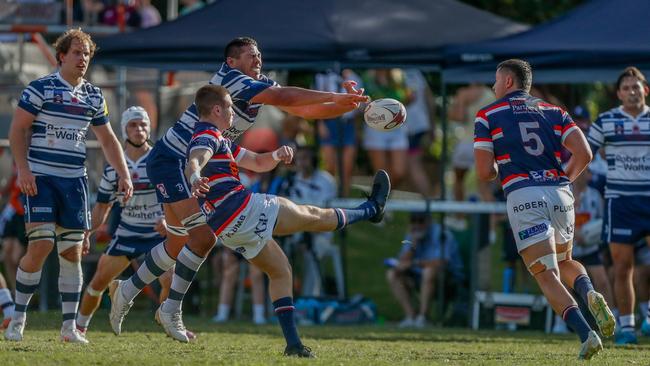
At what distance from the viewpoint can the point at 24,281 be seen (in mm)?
9414

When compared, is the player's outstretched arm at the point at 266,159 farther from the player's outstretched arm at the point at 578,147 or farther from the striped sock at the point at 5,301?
the striped sock at the point at 5,301

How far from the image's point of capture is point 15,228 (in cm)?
1473

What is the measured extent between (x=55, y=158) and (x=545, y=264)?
3.57 meters

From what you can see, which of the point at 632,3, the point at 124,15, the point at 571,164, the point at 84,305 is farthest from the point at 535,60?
the point at 124,15

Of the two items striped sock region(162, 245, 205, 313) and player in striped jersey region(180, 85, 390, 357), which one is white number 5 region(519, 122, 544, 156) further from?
striped sock region(162, 245, 205, 313)

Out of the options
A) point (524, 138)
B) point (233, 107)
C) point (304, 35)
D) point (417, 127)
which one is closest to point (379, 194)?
point (524, 138)

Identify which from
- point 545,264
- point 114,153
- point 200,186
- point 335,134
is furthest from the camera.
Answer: point 335,134

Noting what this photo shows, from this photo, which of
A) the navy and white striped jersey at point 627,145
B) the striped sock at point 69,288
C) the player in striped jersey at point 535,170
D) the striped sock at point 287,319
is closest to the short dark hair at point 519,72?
the player in striped jersey at point 535,170

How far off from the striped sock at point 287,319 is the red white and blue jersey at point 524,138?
5.63 ft

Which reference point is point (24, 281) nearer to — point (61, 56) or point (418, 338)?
point (61, 56)

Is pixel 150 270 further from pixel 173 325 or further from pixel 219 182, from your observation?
pixel 219 182

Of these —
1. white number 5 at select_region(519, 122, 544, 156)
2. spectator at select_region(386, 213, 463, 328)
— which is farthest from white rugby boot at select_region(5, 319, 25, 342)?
spectator at select_region(386, 213, 463, 328)

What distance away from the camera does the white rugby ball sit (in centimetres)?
931

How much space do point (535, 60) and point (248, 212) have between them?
217 inches
